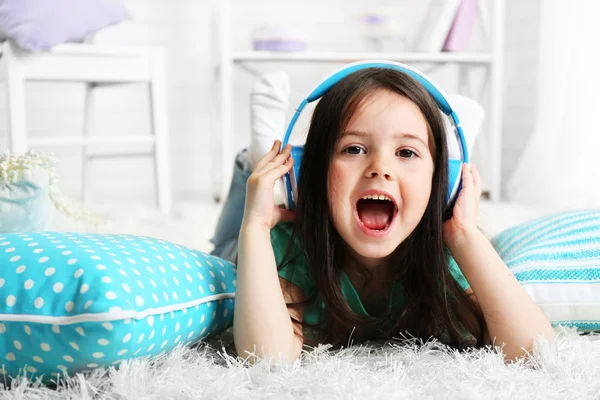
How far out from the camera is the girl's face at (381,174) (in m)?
0.76

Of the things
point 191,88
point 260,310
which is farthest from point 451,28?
point 260,310

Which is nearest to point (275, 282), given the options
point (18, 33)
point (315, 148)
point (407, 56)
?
point (315, 148)

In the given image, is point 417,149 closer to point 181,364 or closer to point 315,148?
point 315,148

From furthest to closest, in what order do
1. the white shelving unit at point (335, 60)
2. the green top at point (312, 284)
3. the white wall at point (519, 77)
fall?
the white wall at point (519, 77), the white shelving unit at point (335, 60), the green top at point (312, 284)

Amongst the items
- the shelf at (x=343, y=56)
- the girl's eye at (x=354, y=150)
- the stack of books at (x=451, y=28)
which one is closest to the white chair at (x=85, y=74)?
the shelf at (x=343, y=56)

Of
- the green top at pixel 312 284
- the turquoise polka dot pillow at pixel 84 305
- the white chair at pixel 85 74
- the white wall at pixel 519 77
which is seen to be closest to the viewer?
the turquoise polka dot pillow at pixel 84 305

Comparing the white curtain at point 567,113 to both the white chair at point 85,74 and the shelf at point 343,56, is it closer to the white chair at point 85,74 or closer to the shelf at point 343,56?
the shelf at point 343,56

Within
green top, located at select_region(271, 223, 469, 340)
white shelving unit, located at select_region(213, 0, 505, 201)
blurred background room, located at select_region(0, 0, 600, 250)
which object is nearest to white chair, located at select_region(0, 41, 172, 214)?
blurred background room, located at select_region(0, 0, 600, 250)

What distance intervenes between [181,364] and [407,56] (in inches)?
74.1

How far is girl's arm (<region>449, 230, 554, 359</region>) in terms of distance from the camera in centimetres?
75

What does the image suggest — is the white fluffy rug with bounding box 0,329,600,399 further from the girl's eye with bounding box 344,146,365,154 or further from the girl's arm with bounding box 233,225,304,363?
the girl's eye with bounding box 344,146,365,154

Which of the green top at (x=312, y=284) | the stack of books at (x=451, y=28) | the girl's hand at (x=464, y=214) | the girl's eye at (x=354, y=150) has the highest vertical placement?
the stack of books at (x=451, y=28)

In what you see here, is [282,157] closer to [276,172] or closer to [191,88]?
[276,172]

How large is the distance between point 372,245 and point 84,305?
0.32 m
